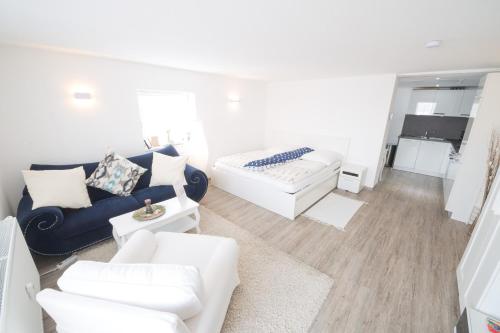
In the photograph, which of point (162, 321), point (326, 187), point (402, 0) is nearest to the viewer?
point (162, 321)

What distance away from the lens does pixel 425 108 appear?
16.5ft

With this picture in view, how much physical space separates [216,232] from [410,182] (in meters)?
4.52

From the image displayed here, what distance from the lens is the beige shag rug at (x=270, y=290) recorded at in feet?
5.07

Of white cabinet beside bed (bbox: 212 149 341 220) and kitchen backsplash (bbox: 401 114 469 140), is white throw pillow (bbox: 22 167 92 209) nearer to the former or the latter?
white cabinet beside bed (bbox: 212 149 341 220)

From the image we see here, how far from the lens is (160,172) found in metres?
3.01

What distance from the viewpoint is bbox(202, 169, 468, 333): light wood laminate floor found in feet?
5.25

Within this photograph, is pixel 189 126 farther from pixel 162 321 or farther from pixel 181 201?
pixel 162 321

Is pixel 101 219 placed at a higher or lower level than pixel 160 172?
lower

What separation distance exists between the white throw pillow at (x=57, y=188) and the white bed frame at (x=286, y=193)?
2.09m

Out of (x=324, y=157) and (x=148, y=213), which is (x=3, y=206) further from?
(x=324, y=157)

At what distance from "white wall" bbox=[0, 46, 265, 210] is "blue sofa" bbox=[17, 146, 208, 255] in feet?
0.87

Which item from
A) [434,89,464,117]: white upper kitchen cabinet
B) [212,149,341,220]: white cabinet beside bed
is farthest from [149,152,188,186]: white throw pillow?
[434,89,464,117]: white upper kitchen cabinet

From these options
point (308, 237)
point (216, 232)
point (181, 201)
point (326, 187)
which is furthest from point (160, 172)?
point (326, 187)

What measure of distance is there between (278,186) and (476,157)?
9.18 ft
